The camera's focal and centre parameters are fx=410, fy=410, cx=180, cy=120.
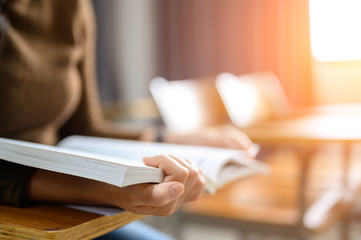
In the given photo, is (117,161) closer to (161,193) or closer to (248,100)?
(161,193)

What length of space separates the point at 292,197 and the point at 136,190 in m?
1.18

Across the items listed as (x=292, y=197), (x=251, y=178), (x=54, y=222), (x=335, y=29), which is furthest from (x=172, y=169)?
(x=335, y=29)

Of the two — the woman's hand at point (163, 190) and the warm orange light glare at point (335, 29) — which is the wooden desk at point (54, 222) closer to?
the woman's hand at point (163, 190)

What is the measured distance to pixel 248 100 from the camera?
94.4 inches

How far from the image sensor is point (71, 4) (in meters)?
0.82

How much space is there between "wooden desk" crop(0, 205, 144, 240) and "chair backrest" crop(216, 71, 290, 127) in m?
1.57

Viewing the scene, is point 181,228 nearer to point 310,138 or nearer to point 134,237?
point 310,138

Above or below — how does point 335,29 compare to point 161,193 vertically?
below

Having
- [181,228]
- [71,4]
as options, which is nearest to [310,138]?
[181,228]

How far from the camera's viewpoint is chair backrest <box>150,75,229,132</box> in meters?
1.75

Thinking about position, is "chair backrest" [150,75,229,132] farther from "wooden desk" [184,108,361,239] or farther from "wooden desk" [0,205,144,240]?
"wooden desk" [0,205,144,240]

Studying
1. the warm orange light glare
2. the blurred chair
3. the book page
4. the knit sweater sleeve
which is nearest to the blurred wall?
the warm orange light glare

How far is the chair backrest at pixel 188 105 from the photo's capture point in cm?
175

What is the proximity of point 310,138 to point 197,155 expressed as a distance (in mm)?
614
